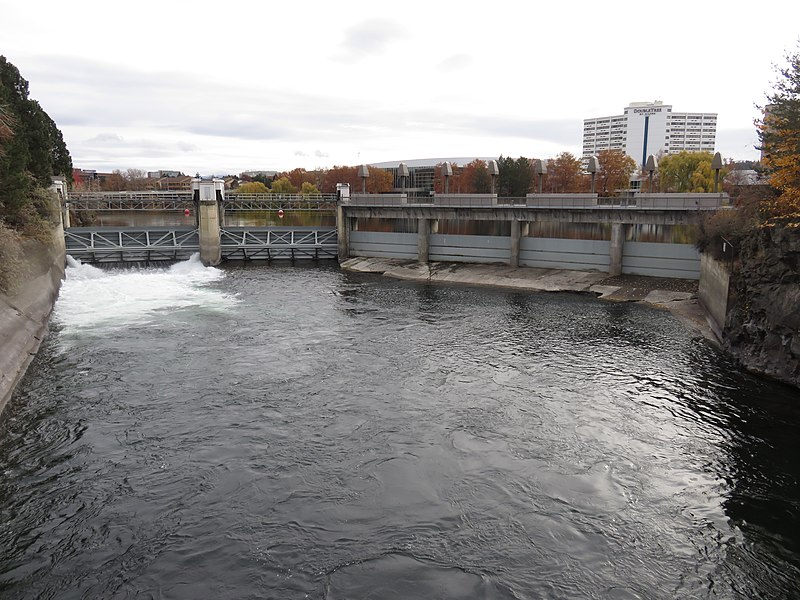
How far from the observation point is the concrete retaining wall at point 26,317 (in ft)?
77.9

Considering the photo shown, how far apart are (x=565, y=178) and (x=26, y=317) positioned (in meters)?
86.2

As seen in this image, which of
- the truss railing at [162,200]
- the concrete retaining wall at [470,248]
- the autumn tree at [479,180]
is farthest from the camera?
the autumn tree at [479,180]

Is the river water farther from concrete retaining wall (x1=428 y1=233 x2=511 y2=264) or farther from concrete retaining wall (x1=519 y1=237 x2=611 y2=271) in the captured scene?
concrete retaining wall (x1=428 y1=233 x2=511 y2=264)

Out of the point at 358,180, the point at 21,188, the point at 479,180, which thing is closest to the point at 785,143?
the point at 21,188

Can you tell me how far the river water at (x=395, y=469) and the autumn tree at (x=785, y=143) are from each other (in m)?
7.33

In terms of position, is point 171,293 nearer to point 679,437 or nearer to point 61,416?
point 61,416

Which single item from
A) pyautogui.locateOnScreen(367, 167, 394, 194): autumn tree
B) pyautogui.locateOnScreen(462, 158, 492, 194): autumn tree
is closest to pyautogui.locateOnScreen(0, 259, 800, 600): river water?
pyautogui.locateOnScreen(462, 158, 492, 194): autumn tree

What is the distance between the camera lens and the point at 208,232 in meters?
56.6

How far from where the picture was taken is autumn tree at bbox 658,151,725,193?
87000mm

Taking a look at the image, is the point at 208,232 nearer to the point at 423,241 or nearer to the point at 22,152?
the point at 22,152

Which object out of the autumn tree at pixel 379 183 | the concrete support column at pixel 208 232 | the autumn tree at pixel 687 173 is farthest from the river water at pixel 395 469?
the autumn tree at pixel 379 183

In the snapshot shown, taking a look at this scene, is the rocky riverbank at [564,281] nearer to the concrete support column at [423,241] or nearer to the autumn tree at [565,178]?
the concrete support column at [423,241]

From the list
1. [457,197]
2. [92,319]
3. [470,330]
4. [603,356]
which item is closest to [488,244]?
[457,197]

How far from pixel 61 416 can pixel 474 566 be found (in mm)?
15478
